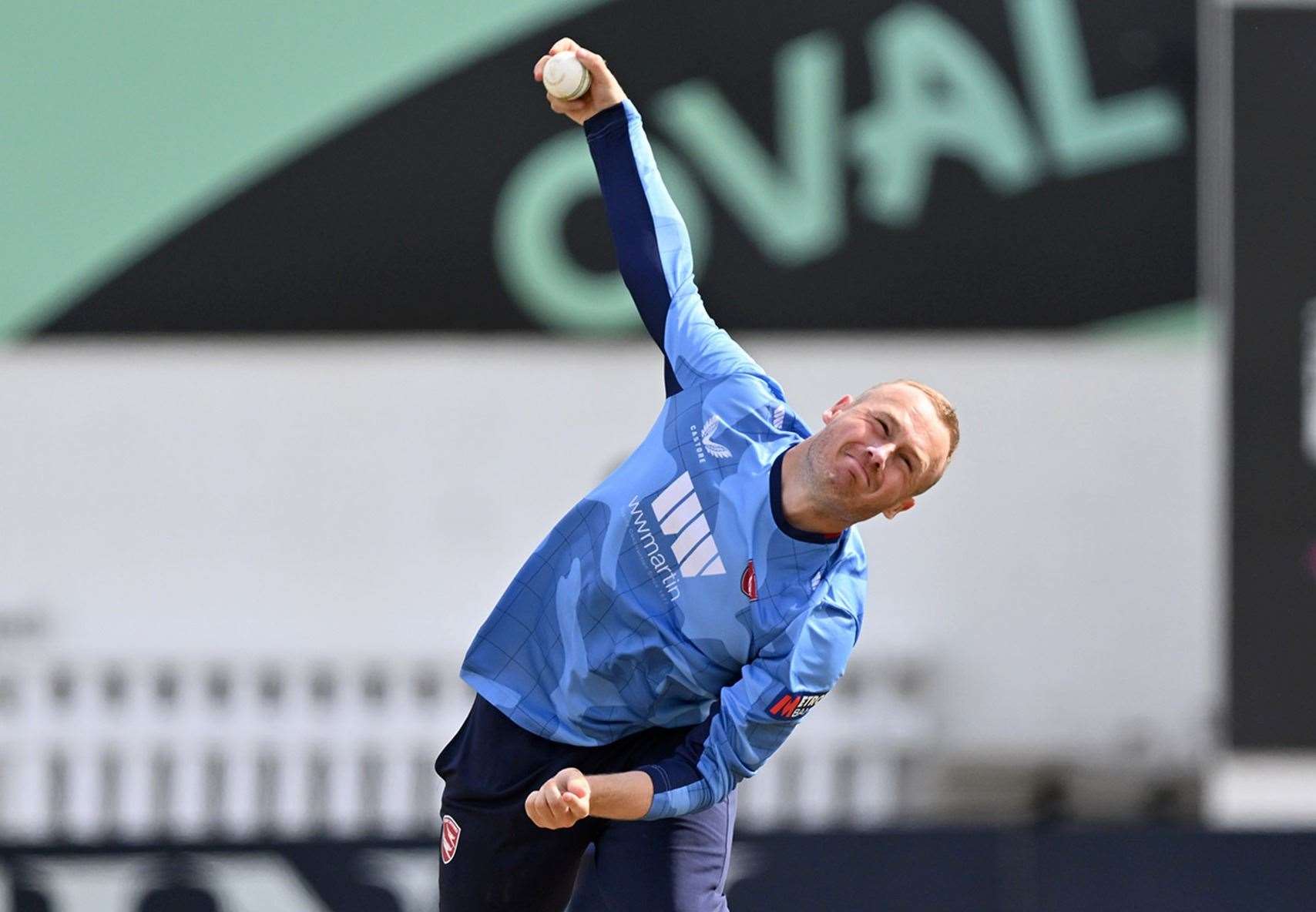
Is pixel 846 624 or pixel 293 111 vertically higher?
pixel 293 111

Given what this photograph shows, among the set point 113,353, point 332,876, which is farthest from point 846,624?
point 113,353

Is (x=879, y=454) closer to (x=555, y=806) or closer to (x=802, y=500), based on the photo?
(x=802, y=500)

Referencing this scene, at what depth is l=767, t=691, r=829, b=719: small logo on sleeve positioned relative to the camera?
3.70 metres

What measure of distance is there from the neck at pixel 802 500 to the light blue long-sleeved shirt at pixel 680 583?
2 cm

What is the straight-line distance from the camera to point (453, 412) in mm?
8945

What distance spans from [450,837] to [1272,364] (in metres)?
4.84

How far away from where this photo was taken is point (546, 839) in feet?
13.2

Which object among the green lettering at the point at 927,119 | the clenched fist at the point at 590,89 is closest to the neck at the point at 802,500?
the clenched fist at the point at 590,89

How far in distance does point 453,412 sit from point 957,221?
98.6 inches

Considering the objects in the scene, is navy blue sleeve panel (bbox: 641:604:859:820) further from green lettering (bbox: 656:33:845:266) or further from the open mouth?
green lettering (bbox: 656:33:845:266)

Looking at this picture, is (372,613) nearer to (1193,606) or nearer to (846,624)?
(1193,606)

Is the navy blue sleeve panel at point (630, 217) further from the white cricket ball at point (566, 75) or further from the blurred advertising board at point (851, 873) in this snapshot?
the blurred advertising board at point (851, 873)

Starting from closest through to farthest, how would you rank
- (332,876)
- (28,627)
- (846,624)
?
1. (846,624)
2. (332,876)
3. (28,627)

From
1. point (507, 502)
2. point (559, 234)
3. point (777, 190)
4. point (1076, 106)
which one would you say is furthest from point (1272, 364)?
point (507, 502)
